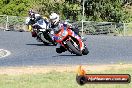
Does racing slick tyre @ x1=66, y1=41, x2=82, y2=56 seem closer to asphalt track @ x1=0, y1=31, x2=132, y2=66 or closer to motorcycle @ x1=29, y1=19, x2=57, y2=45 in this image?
asphalt track @ x1=0, y1=31, x2=132, y2=66

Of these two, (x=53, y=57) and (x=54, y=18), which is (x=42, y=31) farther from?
(x=53, y=57)

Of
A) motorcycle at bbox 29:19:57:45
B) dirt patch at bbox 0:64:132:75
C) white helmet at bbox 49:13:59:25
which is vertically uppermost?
white helmet at bbox 49:13:59:25

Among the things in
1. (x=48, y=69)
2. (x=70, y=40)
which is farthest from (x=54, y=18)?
(x=48, y=69)

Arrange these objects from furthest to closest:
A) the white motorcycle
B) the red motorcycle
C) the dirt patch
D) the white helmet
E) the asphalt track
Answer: the white motorcycle
the white helmet
the red motorcycle
the asphalt track
the dirt patch

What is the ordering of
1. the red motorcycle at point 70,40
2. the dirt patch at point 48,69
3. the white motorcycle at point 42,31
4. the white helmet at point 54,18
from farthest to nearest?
the white motorcycle at point 42,31 < the white helmet at point 54,18 < the red motorcycle at point 70,40 < the dirt patch at point 48,69

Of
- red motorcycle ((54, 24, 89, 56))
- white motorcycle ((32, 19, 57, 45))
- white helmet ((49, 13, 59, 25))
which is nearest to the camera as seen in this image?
red motorcycle ((54, 24, 89, 56))

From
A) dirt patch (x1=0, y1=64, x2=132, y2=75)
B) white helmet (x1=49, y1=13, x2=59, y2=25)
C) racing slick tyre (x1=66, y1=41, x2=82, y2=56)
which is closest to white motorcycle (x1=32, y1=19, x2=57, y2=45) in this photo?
white helmet (x1=49, y1=13, x2=59, y2=25)

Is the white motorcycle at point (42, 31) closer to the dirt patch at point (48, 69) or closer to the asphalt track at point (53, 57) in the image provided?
the asphalt track at point (53, 57)

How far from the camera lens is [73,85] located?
10.0 metres

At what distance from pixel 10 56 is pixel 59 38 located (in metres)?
2.39

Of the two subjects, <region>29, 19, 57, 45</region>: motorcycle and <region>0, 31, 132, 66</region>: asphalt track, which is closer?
<region>0, 31, 132, 66</region>: asphalt track

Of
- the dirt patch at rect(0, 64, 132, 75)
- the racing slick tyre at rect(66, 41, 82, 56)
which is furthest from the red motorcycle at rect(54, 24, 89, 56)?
the dirt patch at rect(0, 64, 132, 75)

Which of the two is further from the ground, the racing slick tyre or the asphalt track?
the racing slick tyre

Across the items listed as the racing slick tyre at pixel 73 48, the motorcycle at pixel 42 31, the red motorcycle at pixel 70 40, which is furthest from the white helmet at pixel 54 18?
the motorcycle at pixel 42 31
